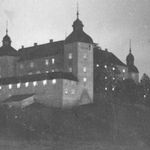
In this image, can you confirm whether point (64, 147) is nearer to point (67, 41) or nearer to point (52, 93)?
point (52, 93)

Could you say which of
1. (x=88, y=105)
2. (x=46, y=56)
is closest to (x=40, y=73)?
(x=46, y=56)

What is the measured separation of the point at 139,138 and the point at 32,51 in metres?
40.6

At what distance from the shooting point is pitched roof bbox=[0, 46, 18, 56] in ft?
445

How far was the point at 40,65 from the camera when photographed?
13150cm

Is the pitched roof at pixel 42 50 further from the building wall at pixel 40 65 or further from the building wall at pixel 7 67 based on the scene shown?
the building wall at pixel 7 67

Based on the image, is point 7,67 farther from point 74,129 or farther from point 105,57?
point 74,129

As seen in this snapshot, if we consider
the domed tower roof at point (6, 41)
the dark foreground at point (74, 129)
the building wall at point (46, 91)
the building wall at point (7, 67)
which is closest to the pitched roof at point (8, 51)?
the building wall at point (7, 67)

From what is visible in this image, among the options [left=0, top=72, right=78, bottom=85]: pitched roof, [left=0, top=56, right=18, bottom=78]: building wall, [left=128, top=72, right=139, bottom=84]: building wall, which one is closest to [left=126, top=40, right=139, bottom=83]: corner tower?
[left=128, top=72, right=139, bottom=84]: building wall

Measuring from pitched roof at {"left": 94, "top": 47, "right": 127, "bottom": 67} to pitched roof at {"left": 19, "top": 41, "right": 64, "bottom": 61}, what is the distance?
29.5 ft

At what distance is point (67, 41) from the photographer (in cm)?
12206

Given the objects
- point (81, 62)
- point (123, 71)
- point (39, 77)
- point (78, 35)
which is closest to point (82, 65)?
point (81, 62)

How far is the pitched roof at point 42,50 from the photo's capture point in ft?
428

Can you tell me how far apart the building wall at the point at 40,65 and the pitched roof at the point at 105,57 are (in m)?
11.2

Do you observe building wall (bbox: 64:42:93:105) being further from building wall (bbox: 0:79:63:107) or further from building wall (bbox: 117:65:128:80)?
building wall (bbox: 117:65:128:80)
